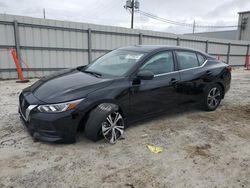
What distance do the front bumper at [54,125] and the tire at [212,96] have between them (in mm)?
2944

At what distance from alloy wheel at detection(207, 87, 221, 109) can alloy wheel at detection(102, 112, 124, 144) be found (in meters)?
2.39

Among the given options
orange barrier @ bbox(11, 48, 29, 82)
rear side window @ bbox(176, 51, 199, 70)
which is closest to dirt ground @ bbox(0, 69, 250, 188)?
rear side window @ bbox(176, 51, 199, 70)

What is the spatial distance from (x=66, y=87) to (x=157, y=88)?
60.0 inches

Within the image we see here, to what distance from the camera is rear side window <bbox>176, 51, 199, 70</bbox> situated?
4066 millimetres

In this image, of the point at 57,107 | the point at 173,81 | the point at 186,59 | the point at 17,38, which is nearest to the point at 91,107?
the point at 57,107

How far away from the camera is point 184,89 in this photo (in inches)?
159

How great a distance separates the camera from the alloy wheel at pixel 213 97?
15.1 ft

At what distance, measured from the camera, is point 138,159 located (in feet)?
8.86

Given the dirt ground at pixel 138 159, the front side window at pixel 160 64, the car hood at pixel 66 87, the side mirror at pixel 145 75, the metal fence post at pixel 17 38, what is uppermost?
the metal fence post at pixel 17 38

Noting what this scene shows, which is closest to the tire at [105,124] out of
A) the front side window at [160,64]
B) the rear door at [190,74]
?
the front side window at [160,64]

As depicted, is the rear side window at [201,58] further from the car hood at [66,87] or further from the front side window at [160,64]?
the car hood at [66,87]

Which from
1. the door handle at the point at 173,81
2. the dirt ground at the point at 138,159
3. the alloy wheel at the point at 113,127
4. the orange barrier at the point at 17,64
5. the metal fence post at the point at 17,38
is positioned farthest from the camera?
the metal fence post at the point at 17,38

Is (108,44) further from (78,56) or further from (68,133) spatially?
(68,133)

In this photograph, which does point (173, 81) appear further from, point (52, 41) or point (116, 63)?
point (52, 41)
